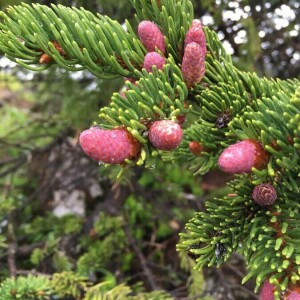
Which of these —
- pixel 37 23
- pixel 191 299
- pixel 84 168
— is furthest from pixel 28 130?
pixel 37 23

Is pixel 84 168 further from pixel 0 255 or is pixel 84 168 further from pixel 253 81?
pixel 253 81

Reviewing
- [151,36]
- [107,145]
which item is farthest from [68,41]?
[107,145]

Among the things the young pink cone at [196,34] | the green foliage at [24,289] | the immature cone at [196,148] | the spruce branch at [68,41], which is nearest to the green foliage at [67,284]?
the green foliage at [24,289]

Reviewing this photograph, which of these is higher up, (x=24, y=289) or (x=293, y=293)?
(x=293, y=293)

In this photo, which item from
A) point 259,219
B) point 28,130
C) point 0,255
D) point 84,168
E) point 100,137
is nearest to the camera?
point 100,137

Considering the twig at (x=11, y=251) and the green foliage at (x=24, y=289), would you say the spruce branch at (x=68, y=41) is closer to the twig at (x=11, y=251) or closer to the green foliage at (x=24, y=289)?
the green foliage at (x=24, y=289)

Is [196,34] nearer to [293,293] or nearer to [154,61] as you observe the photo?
[154,61]

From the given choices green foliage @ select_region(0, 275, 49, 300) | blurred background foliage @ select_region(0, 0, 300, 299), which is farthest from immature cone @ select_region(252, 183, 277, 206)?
blurred background foliage @ select_region(0, 0, 300, 299)
